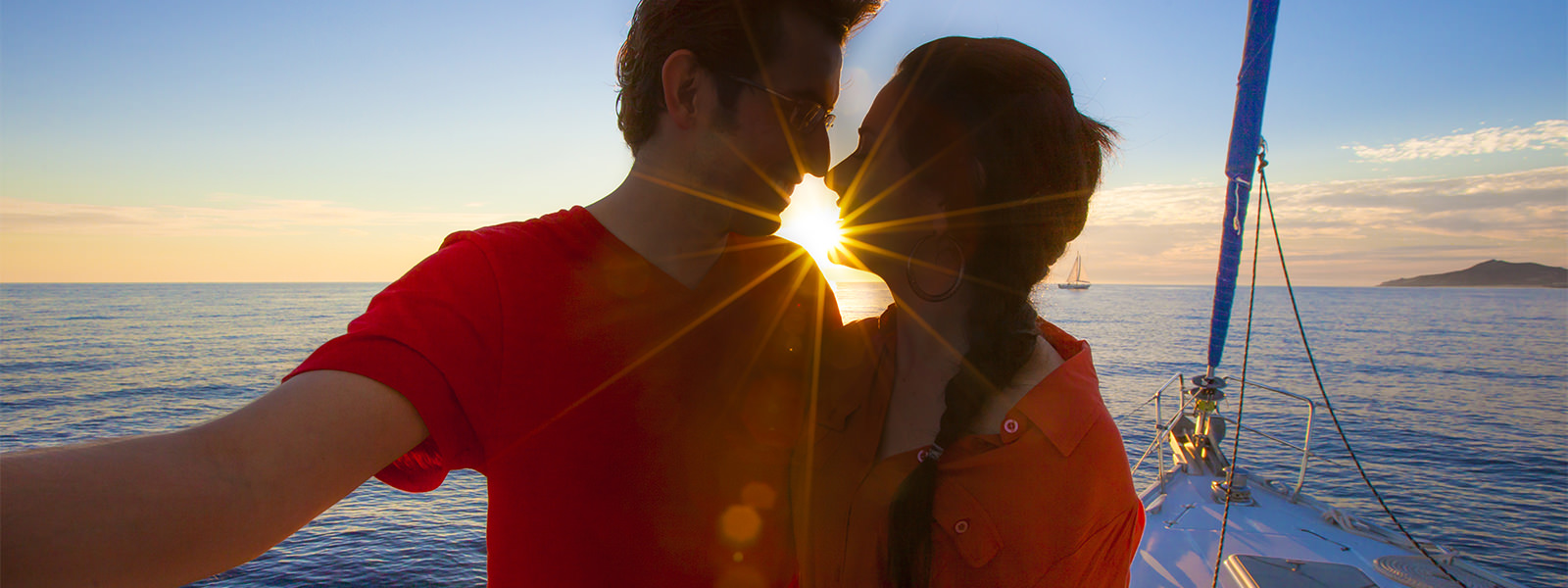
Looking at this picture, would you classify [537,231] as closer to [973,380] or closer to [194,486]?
[194,486]

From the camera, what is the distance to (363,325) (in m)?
1.35

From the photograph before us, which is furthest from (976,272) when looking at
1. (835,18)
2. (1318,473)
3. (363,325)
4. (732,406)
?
(1318,473)

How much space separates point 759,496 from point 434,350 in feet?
3.25

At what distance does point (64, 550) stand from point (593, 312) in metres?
1.07

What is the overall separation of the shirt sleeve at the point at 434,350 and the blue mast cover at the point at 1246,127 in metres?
8.74

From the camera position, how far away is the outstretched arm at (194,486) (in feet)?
2.81

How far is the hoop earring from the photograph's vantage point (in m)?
1.94

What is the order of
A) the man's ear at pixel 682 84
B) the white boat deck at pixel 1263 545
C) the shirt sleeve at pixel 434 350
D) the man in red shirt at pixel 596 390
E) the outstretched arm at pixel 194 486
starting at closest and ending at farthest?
the outstretched arm at pixel 194 486
the man in red shirt at pixel 596 390
the shirt sleeve at pixel 434 350
the man's ear at pixel 682 84
the white boat deck at pixel 1263 545

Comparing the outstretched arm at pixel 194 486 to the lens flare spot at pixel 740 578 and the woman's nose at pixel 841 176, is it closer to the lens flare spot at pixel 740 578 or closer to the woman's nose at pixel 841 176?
the lens flare spot at pixel 740 578

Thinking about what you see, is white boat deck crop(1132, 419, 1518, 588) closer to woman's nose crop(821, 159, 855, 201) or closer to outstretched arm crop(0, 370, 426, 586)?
woman's nose crop(821, 159, 855, 201)

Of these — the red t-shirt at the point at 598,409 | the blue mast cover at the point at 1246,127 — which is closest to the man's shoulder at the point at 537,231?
the red t-shirt at the point at 598,409

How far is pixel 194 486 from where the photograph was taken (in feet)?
3.32

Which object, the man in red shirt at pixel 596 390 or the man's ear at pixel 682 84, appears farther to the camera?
the man's ear at pixel 682 84

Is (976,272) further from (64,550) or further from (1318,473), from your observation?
(1318,473)
